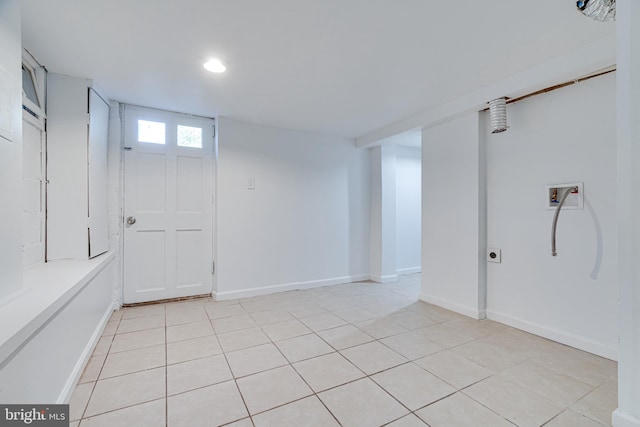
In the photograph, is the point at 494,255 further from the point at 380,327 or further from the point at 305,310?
the point at 305,310

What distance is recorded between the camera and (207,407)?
155cm

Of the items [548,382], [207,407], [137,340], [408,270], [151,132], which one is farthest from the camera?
[408,270]

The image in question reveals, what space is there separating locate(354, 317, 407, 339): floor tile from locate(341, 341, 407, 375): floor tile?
22cm

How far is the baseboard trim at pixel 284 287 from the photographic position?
3.50 meters

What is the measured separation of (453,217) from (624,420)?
2.06 metres

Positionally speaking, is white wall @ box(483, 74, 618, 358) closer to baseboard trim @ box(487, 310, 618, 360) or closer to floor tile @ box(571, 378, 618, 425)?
baseboard trim @ box(487, 310, 618, 360)

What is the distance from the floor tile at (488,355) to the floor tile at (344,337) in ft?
2.37

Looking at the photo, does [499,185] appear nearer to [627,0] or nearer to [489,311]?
[489,311]

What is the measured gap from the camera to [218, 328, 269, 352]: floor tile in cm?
227

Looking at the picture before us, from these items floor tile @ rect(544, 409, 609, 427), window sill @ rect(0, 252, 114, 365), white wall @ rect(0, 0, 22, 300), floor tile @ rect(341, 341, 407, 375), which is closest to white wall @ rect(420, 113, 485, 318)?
floor tile @ rect(341, 341, 407, 375)

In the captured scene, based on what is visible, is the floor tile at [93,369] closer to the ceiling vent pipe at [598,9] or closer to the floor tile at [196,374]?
the floor tile at [196,374]

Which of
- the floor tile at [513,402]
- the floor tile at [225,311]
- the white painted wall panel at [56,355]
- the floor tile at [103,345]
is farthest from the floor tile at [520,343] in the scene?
the floor tile at [103,345]

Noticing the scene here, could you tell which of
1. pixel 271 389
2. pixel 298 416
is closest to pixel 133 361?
pixel 271 389

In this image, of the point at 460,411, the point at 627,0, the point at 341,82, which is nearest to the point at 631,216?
the point at 627,0
